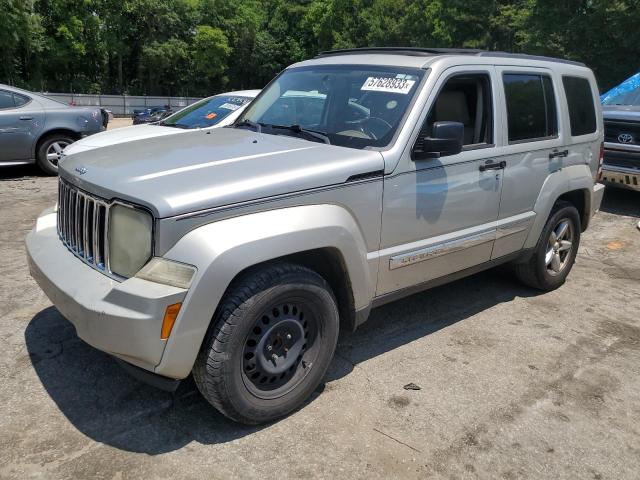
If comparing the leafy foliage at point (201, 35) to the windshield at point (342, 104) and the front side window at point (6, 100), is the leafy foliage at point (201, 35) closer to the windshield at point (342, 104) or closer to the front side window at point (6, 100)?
the front side window at point (6, 100)

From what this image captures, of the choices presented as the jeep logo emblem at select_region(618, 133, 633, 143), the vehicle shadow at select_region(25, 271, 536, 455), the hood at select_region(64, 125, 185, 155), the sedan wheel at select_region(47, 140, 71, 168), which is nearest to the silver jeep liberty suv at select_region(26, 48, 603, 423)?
the vehicle shadow at select_region(25, 271, 536, 455)

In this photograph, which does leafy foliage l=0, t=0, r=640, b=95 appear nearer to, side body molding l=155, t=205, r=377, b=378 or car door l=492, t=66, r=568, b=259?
car door l=492, t=66, r=568, b=259

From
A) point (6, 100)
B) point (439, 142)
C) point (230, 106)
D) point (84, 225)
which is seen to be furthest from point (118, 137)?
point (439, 142)

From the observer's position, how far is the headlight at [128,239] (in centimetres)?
276

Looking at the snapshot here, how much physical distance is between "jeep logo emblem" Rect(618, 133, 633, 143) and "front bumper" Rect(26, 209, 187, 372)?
784cm

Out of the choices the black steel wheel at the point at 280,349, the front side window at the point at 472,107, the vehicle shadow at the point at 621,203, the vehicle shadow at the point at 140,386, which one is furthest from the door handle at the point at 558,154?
the vehicle shadow at the point at 621,203

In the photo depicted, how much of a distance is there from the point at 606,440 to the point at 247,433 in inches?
76.4

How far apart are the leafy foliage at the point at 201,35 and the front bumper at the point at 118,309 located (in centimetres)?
3161

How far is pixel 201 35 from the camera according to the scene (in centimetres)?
5019

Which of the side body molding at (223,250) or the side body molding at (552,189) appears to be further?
the side body molding at (552,189)

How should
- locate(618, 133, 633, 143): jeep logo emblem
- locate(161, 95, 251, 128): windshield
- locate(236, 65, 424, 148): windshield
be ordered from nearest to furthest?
locate(236, 65, 424, 148): windshield, locate(161, 95, 251, 128): windshield, locate(618, 133, 633, 143): jeep logo emblem

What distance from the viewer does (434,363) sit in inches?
154

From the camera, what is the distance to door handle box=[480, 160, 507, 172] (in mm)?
4082

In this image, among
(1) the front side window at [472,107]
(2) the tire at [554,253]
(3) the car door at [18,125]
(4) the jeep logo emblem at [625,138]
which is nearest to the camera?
(1) the front side window at [472,107]
